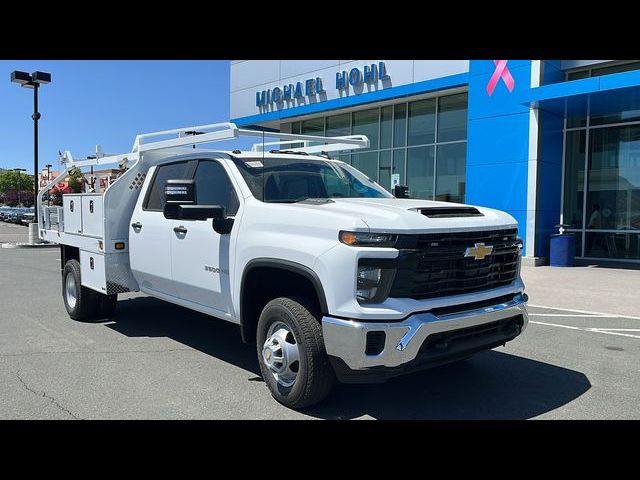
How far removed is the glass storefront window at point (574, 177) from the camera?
15.7 meters

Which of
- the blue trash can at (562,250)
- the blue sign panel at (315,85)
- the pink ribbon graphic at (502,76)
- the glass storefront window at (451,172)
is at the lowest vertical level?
the blue trash can at (562,250)

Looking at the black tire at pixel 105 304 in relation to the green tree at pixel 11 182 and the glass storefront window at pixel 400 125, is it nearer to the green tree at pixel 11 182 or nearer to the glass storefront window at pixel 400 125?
the glass storefront window at pixel 400 125

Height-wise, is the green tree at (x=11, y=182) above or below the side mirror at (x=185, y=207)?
above

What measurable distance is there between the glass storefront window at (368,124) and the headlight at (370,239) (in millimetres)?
16950

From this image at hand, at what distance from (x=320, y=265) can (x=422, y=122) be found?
1580 centimetres

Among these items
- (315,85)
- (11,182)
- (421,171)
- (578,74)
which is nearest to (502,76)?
(578,74)

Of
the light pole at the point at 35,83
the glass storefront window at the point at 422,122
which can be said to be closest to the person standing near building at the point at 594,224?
the glass storefront window at the point at 422,122

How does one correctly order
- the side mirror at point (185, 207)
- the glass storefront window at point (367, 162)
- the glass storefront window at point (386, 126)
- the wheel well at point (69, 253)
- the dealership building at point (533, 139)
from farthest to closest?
the glass storefront window at point (367, 162)
the glass storefront window at point (386, 126)
the dealership building at point (533, 139)
the wheel well at point (69, 253)
the side mirror at point (185, 207)

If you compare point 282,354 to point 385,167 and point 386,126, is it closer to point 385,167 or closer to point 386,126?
point 385,167

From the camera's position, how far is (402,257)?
12.1 feet

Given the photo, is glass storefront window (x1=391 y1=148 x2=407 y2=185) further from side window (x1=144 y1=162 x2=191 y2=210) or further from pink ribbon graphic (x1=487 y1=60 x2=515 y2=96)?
side window (x1=144 y1=162 x2=191 y2=210)

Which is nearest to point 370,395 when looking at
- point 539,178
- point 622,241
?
point 539,178

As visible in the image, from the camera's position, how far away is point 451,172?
17.8m
